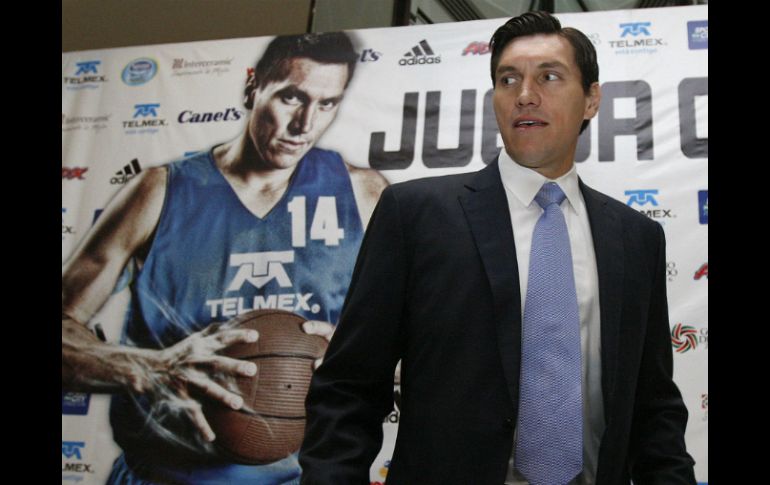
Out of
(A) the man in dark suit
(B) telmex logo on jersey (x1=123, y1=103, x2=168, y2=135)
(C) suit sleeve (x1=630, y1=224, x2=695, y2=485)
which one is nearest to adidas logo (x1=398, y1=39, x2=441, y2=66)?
(B) telmex logo on jersey (x1=123, y1=103, x2=168, y2=135)

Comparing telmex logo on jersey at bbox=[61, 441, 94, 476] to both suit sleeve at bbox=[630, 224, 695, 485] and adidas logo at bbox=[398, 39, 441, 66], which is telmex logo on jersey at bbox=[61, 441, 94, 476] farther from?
suit sleeve at bbox=[630, 224, 695, 485]

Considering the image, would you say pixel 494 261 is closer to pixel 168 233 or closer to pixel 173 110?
pixel 168 233

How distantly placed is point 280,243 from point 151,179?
791mm

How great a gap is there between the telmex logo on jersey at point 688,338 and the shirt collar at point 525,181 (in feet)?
6.02

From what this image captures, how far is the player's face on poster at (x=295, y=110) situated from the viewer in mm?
3736

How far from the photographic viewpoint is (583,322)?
1398 mm

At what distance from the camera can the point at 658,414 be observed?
148cm

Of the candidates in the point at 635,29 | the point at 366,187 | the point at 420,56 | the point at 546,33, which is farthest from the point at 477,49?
the point at 546,33

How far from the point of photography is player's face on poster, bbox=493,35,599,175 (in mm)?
1543

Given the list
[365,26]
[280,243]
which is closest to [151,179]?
[280,243]

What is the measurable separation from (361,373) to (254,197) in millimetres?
2487

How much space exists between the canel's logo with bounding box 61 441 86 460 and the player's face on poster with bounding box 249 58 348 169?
1574 mm

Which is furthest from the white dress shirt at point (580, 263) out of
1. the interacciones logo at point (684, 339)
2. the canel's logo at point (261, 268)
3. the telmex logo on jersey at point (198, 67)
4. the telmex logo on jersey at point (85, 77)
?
the telmex logo on jersey at point (85, 77)

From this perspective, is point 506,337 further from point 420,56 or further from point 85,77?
point 85,77
